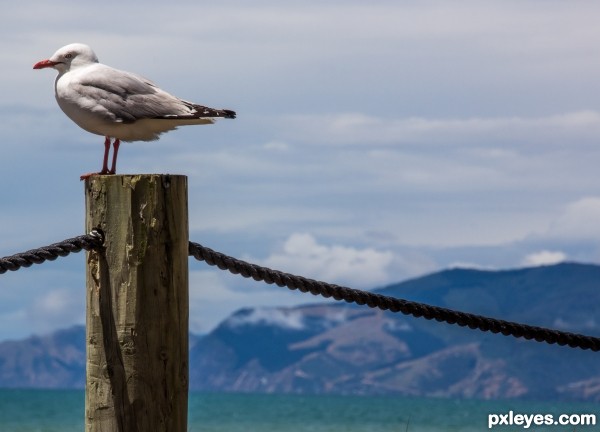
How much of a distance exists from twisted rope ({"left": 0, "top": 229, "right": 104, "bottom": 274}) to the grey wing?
4.83 feet

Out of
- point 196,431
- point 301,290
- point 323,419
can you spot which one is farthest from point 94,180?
point 323,419

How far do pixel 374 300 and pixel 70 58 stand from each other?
2214 millimetres

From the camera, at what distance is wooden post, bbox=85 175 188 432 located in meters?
4.24

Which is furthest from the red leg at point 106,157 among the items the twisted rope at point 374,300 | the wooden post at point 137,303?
the wooden post at point 137,303

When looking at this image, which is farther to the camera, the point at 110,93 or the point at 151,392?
the point at 110,93

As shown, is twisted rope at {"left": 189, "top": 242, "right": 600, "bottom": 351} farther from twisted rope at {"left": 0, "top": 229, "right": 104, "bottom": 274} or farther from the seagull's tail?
the seagull's tail

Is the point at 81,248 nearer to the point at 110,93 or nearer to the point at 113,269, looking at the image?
the point at 113,269

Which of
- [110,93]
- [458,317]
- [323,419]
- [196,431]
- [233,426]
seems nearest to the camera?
[458,317]

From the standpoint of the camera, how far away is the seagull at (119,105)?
5.93m

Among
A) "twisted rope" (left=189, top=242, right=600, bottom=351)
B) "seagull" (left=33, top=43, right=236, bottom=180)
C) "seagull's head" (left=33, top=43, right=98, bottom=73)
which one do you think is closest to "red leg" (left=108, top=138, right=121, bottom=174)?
"seagull" (left=33, top=43, right=236, bottom=180)

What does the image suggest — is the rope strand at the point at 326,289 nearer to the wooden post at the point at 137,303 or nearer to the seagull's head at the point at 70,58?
the wooden post at the point at 137,303

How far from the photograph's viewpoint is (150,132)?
6.12 metres

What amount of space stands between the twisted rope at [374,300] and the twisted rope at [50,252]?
0.54 metres

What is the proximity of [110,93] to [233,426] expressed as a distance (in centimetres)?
5749
